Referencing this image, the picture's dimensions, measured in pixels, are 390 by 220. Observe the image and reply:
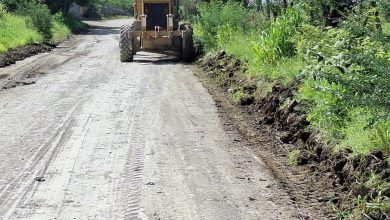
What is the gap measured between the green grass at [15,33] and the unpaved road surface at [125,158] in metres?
10.9

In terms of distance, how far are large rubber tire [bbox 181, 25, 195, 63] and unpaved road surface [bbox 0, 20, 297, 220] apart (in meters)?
6.08

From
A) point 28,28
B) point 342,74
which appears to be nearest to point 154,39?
point 28,28

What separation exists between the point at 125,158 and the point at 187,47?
13150mm

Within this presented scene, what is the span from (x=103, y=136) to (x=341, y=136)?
3675 millimetres

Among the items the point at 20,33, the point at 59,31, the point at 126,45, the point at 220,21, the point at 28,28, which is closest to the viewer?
the point at 126,45

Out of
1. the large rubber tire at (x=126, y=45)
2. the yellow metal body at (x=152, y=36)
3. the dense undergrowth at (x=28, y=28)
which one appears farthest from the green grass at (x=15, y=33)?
the yellow metal body at (x=152, y=36)

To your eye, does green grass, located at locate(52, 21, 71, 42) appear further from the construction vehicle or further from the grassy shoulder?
the construction vehicle

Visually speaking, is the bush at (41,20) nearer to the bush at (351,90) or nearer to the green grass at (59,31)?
the green grass at (59,31)

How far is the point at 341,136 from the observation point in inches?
316

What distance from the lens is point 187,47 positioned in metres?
21.2

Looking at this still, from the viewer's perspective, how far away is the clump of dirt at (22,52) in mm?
20725

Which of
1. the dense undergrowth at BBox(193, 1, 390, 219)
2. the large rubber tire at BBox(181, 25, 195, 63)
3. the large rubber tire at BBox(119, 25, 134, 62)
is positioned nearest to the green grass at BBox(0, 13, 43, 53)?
the large rubber tire at BBox(119, 25, 134, 62)

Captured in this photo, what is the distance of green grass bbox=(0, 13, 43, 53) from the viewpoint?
82.9 ft

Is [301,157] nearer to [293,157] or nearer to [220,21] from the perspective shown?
[293,157]
